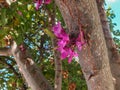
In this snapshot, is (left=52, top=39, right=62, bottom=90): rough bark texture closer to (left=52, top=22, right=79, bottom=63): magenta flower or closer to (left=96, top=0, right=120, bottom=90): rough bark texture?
(left=96, top=0, right=120, bottom=90): rough bark texture

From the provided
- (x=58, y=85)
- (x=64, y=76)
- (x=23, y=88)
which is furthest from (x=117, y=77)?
(x=23, y=88)

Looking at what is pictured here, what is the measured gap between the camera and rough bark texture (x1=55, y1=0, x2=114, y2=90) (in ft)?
5.23

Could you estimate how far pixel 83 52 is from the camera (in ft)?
5.47

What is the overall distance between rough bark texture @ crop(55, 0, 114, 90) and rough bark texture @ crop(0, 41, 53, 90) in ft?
5.51

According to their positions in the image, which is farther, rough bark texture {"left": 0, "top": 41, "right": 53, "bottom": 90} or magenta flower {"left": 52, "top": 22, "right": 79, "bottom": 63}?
rough bark texture {"left": 0, "top": 41, "right": 53, "bottom": 90}

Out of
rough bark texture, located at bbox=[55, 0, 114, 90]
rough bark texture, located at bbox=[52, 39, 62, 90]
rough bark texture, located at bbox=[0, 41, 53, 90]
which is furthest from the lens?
rough bark texture, located at bbox=[52, 39, 62, 90]

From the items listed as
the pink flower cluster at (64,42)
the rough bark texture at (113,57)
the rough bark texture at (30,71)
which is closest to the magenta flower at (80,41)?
the pink flower cluster at (64,42)

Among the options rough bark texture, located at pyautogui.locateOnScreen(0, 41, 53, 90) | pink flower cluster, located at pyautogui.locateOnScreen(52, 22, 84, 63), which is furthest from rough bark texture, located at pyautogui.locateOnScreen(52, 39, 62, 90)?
pink flower cluster, located at pyautogui.locateOnScreen(52, 22, 84, 63)

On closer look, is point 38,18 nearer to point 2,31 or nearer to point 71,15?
point 2,31

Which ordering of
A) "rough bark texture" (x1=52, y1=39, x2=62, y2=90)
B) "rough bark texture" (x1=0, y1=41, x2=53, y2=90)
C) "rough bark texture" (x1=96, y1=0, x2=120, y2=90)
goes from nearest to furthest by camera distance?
"rough bark texture" (x1=96, y1=0, x2=120, y2=90) < "rough bark texture" (x1=0, y1=41, x2=53, y2=90) < "rough bark texture" (x1=52, y1=39, x2=62, y2=90)

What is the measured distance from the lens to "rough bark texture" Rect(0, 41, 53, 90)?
134 inches

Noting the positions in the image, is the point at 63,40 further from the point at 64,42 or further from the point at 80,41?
the point at 80,41

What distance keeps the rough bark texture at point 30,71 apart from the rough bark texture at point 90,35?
168 cm

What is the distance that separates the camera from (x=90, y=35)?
1634 mm
